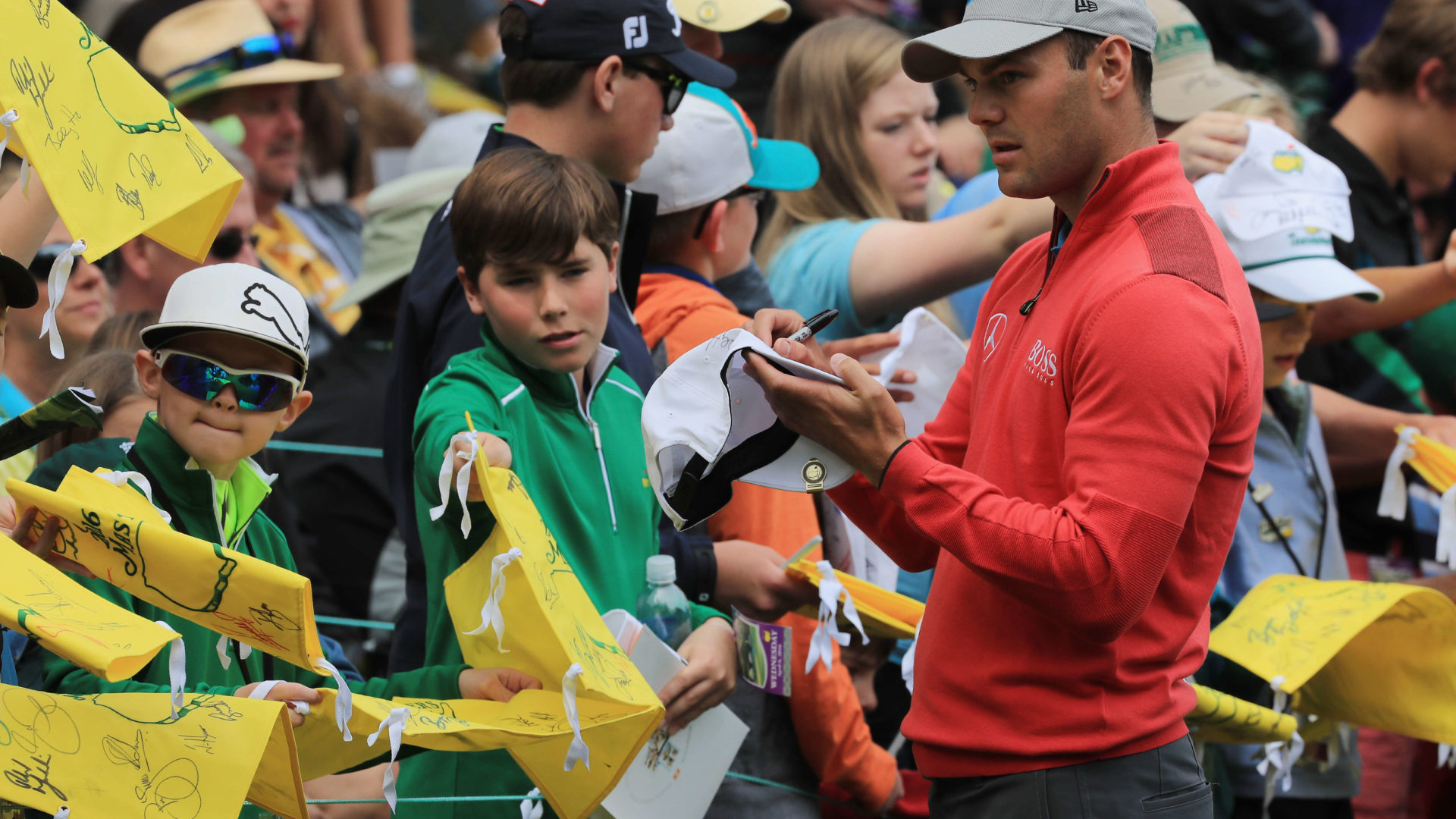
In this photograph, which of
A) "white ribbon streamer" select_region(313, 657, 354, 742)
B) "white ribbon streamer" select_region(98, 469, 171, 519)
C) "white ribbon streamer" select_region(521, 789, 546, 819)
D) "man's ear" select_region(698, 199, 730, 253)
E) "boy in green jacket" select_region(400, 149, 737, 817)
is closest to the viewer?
"white ribbon streamer" select_region(313, 657, 354, 742)

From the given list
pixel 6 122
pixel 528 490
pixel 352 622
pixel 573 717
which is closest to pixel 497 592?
pixel 573 717

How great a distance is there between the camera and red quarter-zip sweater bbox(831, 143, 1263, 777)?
2.05m

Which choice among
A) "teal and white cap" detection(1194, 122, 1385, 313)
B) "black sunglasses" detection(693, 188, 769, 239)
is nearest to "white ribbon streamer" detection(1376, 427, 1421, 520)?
"teal and white cap" detection(1194, 122, 1385, 313)

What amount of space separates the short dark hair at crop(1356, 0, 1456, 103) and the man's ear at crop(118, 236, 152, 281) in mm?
4088

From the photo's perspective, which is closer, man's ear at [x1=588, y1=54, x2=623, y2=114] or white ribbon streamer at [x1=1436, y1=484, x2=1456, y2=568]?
man's ear at [x1=588, y1=54, x2=623, y2=114]

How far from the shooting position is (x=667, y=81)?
3.42 meters

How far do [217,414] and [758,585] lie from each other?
3.87 feet

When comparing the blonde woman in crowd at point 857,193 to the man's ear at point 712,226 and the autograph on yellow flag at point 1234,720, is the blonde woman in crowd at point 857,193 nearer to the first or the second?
the man's ear at point 712,226

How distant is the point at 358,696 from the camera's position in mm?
2232

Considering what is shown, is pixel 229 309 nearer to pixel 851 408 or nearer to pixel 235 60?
pixel 851 408
